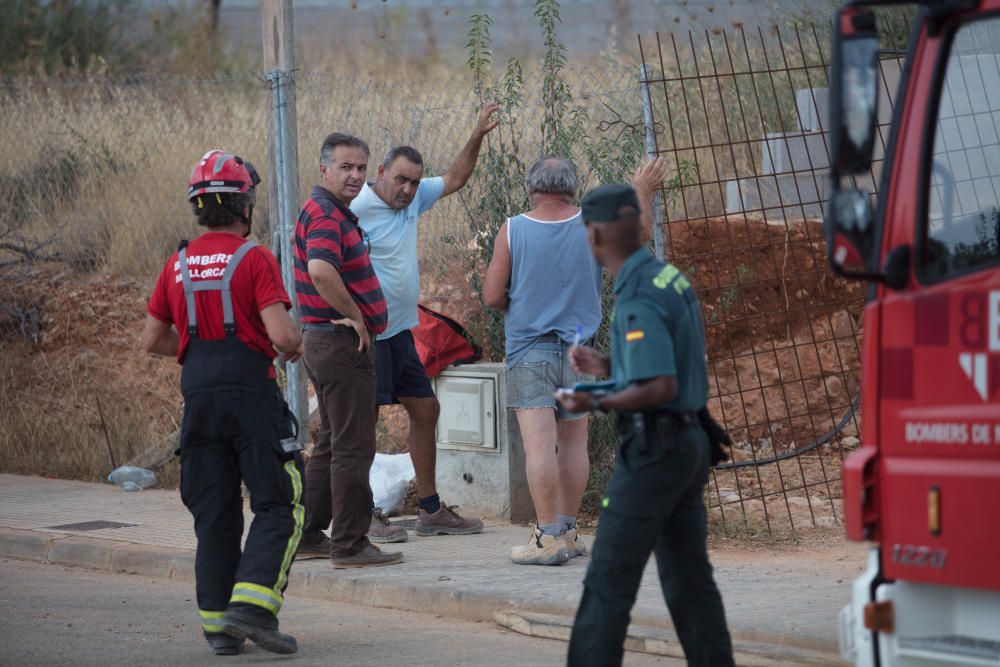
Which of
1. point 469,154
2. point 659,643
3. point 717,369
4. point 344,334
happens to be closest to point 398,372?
point 344,334

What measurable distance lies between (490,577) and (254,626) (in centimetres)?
147

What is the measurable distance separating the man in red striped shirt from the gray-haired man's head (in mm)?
870

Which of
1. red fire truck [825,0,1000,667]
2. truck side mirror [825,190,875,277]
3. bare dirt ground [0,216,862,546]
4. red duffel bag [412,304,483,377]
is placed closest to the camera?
red fire truck [825,0,1000,667]

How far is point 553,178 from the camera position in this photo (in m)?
7.02

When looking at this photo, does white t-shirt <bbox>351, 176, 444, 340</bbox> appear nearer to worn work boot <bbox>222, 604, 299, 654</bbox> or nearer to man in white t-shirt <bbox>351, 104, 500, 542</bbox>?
man in white t-shirt <bbox>351, 104, 500, 542</bbox>

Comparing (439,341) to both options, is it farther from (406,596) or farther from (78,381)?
(78,381)

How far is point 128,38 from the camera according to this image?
2594 centimetres

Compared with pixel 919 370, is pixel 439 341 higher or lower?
lower

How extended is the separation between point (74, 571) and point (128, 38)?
19.6 metres

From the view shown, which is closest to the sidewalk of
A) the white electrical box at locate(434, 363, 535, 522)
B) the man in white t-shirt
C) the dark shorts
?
the white electrical box at locate(434, 363, 535, 522)

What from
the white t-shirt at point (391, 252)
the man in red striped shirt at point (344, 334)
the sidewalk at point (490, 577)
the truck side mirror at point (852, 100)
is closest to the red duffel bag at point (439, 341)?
the white t-shirt at point (391, 252)

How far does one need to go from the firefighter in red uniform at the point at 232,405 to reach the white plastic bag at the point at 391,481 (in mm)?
2572

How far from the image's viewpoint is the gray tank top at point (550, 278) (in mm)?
7047

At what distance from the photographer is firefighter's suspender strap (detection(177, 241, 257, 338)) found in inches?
228
